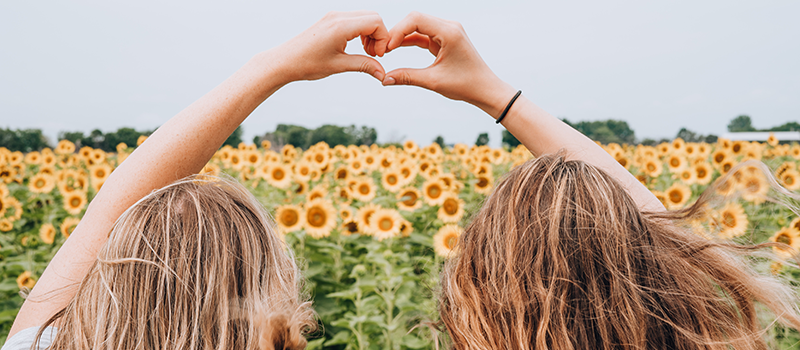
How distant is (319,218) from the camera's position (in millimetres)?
3592

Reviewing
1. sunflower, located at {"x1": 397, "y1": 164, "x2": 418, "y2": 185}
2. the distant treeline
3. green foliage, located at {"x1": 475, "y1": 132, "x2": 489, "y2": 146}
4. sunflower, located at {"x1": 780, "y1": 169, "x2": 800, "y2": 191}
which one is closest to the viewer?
sunflower, located at {"x1": 780, "y1": 169, "x2": 800, "y2": 191}

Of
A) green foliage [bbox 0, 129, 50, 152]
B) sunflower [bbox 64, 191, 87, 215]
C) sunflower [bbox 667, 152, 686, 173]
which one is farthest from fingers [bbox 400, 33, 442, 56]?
green foliage [bbox 0, 129, 50, 152]

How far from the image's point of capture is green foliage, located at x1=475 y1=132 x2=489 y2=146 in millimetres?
9787

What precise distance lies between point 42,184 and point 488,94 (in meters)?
7.23

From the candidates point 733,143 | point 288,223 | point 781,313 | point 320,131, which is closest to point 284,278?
point 781,313

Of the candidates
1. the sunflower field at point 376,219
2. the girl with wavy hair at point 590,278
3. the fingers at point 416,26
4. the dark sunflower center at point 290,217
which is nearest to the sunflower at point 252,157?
the sunflower field at point 376,219

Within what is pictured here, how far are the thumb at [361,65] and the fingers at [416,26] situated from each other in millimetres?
83

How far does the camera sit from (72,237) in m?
1.28

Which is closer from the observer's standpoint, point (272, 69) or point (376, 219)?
point (272, 69)

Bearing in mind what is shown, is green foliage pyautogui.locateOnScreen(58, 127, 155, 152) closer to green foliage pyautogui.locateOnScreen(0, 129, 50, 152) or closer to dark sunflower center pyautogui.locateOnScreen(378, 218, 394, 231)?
green foliage pyautogui.locateOnScreen(0, 129, 50, 152)

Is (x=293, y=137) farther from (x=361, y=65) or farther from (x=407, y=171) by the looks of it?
(x=361, y=65)

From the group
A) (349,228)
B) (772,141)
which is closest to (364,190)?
(349,228)

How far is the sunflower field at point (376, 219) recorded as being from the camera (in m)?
2.89

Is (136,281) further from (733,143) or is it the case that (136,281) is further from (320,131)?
(320,131)
